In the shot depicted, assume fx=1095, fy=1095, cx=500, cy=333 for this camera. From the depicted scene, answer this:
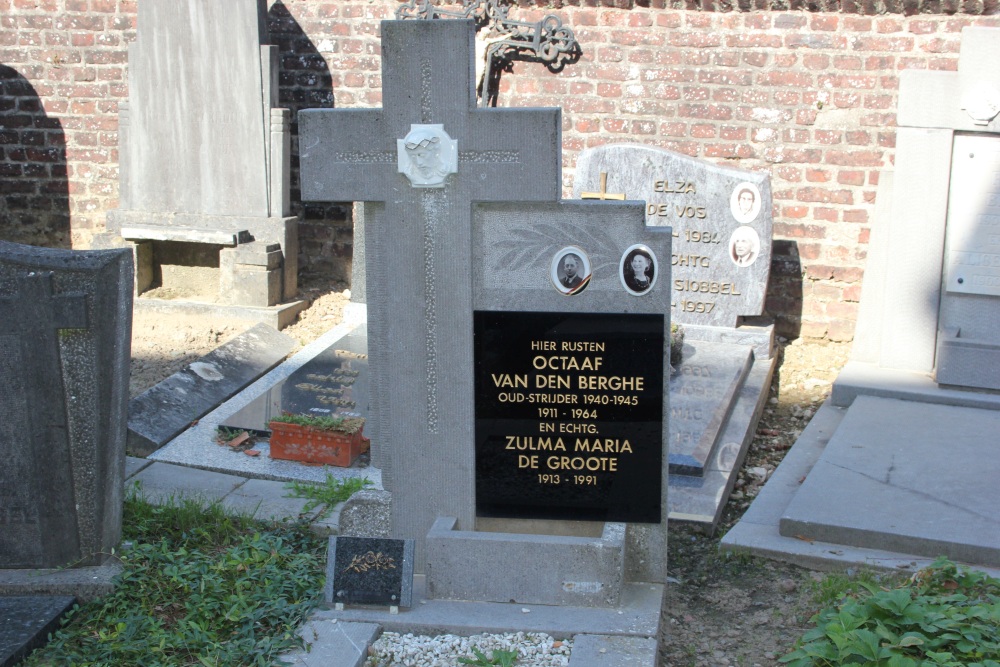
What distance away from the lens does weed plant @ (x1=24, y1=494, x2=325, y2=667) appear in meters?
3.47

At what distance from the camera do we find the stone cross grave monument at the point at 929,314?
16.7ft

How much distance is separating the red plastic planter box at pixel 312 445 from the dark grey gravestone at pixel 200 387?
2.17ft

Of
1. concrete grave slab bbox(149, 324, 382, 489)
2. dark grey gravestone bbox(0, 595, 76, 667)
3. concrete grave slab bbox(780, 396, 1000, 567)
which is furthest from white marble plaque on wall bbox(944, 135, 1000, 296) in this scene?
dark grey gravestone bbox(0, 595, 76, 667)

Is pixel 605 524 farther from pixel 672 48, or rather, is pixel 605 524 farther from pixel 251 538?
pixel 672 48

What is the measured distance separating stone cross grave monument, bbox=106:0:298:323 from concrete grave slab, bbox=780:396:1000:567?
4.30m

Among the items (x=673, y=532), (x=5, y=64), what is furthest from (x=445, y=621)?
(x=5, y=64)

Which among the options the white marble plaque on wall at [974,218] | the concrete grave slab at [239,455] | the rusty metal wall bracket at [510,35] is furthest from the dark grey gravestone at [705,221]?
the concrete grave slab at [239,455]

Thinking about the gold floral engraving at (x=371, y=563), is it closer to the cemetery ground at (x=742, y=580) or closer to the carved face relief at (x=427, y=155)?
the cemetery ground at (x=742, y=580)

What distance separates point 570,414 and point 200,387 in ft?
10.1

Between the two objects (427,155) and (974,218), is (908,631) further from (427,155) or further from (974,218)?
(974,218)

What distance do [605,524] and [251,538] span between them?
Answer: 1.43 m

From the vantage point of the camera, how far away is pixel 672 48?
7750 mm

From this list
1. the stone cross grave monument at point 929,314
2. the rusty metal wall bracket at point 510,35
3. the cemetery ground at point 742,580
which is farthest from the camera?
the rusty metal wall bracket at point 510,35

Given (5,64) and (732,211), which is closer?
(732,211)
